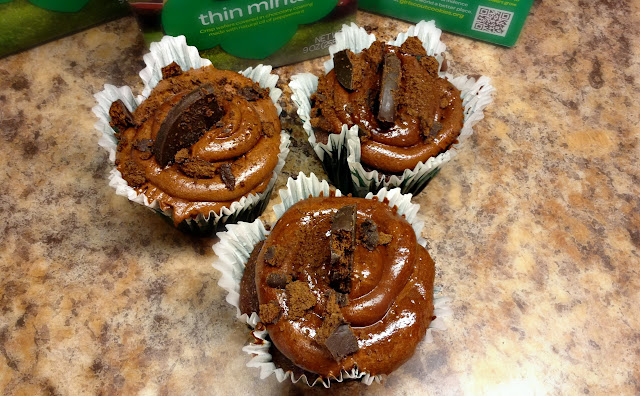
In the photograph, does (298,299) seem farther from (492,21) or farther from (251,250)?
(492,21)

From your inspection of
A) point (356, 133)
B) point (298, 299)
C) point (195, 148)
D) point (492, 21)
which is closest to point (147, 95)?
point (195, 148)

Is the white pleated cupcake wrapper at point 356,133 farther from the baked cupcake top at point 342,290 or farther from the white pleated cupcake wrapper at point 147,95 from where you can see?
the baked cupcake top at point 342,290

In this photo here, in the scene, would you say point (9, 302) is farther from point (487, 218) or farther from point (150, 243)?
point (487, 218)

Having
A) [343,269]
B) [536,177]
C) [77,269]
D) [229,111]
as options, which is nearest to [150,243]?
[77,269]

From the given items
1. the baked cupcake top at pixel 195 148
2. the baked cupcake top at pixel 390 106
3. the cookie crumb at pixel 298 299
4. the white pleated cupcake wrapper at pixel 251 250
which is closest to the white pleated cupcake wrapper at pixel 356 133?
the baked cupcake top at pixel 390 106

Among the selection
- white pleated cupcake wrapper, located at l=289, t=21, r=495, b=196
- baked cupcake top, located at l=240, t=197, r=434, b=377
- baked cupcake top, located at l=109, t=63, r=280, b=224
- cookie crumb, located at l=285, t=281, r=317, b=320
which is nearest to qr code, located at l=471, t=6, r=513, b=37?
white pleated cupcake wrapper, located at l=289, t=21, r=495, b=196
